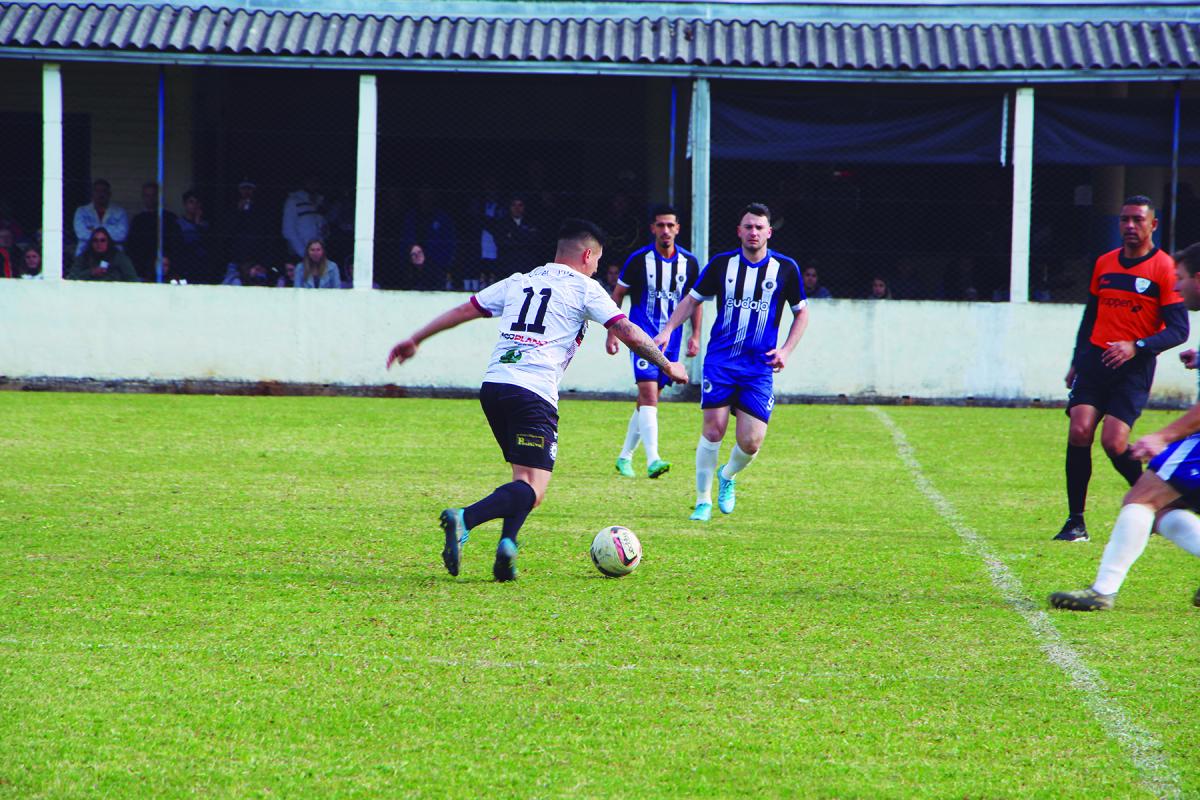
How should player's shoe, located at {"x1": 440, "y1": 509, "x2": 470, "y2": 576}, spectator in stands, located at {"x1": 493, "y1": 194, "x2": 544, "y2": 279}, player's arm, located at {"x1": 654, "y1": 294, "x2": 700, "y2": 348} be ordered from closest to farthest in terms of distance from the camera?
player's shoe, located at {"x1": 440, "y1": 509, "x2": 470, "y2": 576}, player's arm, located at {"x1": 654, "y1": 294, "x2": 700, "y2": 348}, spectator in stands, located at {"x1": 493, "y1": 194, "x2": 544, "y2": 279}

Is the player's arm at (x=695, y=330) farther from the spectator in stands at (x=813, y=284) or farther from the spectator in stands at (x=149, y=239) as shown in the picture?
the spectator in stands at (x=149, y=239)

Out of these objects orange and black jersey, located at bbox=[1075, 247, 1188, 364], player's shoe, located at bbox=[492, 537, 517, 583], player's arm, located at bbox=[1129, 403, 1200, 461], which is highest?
orange and black jersey, located at bbox=[1075, 247, 1188, 364]

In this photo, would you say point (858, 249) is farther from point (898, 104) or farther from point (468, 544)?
point (468, 544)

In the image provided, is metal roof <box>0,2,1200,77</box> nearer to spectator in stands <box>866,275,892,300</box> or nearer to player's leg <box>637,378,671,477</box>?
spectator in stands <box>866,275,892,300</box>

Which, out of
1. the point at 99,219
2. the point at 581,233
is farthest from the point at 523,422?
the point at 99,219

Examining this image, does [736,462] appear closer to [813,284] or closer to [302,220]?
[813,284]

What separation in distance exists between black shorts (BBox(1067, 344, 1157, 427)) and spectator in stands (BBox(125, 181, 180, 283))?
1232 cm

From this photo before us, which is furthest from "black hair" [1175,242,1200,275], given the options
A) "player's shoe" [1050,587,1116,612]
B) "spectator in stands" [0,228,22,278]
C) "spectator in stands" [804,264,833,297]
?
"spectator in stands" [0,228,22,278]

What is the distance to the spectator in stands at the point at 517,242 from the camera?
17266 millimetres

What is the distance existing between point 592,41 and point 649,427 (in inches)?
313

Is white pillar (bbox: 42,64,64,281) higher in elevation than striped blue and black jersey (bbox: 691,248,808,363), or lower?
higher

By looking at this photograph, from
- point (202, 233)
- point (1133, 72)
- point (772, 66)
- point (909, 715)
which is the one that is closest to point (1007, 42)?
point (1133, 72)

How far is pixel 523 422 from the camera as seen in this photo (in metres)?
7.05

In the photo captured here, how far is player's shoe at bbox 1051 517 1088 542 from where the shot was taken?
855cm
